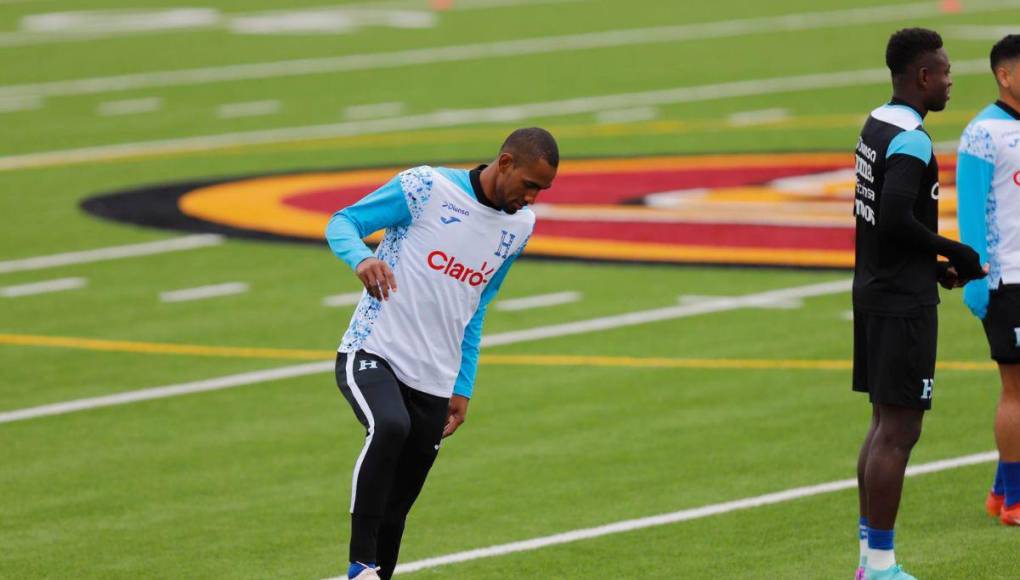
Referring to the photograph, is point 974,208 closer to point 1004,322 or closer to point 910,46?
point 1004,322

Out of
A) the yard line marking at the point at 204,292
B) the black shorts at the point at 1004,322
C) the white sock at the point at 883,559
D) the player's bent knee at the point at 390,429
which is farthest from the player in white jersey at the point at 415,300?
the yard line marking at the point at 204,292

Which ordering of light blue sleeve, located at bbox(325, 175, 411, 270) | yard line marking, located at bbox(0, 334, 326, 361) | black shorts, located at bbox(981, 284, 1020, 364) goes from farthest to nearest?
yard line marking, located at bbox(0, 334, 326, 361) → black shorts, located at bbox(981, 284, 1020, 364) → light blue sleeve, located at bbox(325, 175, 411, 270)

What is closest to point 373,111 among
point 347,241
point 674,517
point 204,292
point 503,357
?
point 204,292

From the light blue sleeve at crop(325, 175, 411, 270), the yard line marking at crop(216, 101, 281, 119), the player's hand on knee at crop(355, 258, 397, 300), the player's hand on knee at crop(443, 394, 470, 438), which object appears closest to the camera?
the player's hand on knee at crop(355, 258, 397, 300)

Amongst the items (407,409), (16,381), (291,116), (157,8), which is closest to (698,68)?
(291,116)

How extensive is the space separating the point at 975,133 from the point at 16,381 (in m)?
7.08

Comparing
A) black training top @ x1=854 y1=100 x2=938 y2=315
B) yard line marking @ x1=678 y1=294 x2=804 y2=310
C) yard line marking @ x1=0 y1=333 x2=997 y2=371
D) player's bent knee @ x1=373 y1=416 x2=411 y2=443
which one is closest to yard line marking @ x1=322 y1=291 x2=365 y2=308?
yard line marking @ x1=0 y1=333 x2=997 y2=371

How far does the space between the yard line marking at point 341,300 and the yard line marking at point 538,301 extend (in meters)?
1.14

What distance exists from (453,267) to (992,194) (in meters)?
2.88

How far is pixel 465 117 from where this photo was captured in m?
28.6

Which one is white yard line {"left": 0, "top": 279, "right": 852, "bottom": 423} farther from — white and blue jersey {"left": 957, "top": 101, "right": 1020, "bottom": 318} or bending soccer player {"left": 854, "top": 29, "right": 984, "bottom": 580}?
bending soccer player {"left": 854, "top": 29, "right": 984, "bottom": 580}

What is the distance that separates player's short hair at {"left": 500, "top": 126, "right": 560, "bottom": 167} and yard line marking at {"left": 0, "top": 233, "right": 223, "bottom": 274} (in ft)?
36.7

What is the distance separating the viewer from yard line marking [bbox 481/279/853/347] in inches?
604

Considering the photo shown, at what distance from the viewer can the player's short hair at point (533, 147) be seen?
7.88 m
